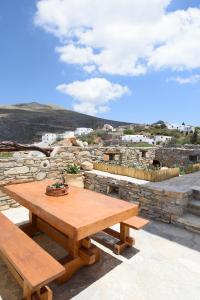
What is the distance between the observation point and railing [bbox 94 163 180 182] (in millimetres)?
6086

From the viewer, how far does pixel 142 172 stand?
246 inches

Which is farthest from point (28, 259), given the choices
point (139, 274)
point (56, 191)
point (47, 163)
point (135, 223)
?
point (47, 163)

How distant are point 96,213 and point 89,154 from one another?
16.4ft

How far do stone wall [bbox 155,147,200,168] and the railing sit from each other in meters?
4.99

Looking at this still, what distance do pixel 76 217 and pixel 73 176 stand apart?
159 inches

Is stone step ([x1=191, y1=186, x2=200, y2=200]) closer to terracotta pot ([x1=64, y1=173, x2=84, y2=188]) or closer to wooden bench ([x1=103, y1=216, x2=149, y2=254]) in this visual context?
wooden bench ([x1=103, y1=216, x2=149, y2=254])

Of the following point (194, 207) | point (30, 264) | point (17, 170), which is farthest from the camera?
point (17, 170)

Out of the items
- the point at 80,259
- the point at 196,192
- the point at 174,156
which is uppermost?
the point at 174,156

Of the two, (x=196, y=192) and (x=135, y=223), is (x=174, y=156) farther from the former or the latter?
(x=135, y=223)

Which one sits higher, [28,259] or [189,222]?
[28,259]

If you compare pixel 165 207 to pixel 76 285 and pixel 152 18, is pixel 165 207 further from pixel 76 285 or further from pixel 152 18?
pixel 152 18

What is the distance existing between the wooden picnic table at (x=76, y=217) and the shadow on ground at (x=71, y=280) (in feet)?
0.34

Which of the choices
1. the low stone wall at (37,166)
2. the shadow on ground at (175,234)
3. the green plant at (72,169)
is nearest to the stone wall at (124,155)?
the low stone wall at (37,166)

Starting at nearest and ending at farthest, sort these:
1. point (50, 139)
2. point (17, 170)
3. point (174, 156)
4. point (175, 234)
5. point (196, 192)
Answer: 1. point (175, 234)
2. point (196, 192)
3. point (17, 170)
4. point (174, 156)
5. point (50, 139)
